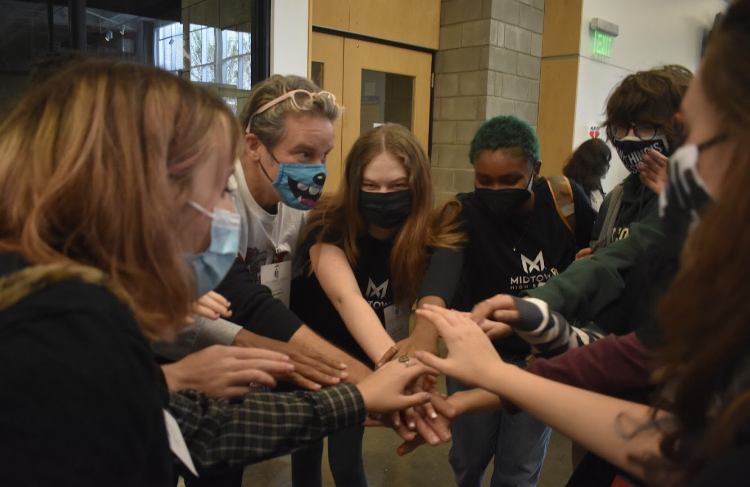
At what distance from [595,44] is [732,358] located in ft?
17.5

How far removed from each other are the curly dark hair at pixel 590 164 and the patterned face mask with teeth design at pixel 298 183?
8.24 ft

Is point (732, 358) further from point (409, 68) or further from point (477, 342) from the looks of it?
point (409, 68)

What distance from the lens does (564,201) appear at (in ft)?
6.88

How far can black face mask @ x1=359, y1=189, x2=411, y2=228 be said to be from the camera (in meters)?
1.84

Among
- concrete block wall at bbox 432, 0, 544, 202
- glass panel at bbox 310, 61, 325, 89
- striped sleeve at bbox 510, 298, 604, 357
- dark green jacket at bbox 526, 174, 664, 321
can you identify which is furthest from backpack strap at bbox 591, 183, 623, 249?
concrete block wall at bbox 432, 0, 544, 202

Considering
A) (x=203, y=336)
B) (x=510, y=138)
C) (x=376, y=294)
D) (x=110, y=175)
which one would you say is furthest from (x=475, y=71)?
(x=110, y=175)

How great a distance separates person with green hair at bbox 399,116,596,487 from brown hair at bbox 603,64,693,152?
353 millimetres

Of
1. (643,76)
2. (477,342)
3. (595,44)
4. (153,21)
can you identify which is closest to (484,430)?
(477,342)

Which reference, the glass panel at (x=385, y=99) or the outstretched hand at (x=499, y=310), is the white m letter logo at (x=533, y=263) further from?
the glass panel at (x=385, y=99)

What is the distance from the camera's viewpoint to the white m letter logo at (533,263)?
6.50ft

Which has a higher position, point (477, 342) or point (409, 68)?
point (409, 68)

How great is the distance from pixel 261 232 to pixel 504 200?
81 cm

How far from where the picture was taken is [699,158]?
2.59 feet

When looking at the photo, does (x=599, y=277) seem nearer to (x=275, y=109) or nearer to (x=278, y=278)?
(x=278, y=278)
